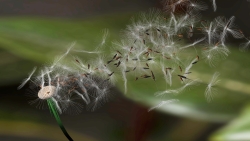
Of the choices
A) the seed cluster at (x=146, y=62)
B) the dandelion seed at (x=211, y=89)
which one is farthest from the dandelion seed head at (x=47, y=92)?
the dandelion seed at (x=211, y=89)

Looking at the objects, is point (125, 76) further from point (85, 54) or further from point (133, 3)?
point (133, 3)

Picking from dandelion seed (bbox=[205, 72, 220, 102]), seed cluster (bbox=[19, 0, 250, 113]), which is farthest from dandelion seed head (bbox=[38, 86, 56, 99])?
dandelion seed (bbox=[205, 72, 220, 102])

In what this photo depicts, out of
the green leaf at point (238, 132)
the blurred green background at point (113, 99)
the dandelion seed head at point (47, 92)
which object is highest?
the blurred green background at point (113, 99)

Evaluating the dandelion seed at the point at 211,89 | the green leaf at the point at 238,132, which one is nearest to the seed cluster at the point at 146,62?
the dandelion seed at the point at 211,89

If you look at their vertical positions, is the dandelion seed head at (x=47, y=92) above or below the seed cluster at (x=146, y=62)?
below

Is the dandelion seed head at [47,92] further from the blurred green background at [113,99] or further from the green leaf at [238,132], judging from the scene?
the green leaf at [238,132]

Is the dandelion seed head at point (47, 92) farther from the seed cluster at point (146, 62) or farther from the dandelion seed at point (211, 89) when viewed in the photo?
the dandelion seed at point (211, 89)

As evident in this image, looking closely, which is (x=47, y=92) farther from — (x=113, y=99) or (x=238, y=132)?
(x=238, y=132)

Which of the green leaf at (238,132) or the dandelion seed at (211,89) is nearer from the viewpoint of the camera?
the green leaf at (238,132)
